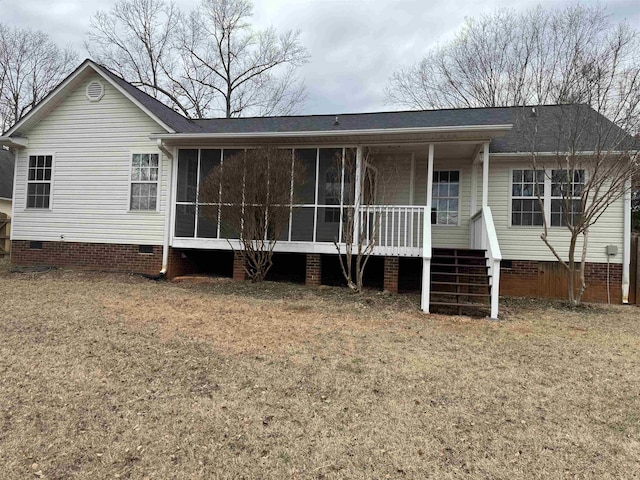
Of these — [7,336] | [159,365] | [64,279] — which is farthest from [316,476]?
[64,279]

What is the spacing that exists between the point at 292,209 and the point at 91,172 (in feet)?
18.8

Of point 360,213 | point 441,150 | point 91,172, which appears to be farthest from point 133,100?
point 441,150

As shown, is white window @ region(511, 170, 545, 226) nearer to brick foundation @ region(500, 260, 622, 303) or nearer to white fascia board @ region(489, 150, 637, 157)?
white fascia board @ region(489, 150, 637, 157)

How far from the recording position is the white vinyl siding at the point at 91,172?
1027 cm

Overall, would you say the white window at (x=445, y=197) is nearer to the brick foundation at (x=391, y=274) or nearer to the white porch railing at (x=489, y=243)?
the white porch railing at (x=489, y=243)

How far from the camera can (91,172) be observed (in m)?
10.5

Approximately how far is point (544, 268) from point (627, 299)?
1740 millimetres

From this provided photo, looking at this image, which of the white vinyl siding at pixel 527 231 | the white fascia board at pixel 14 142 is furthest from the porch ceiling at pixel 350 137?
the white fascia board at pixel 14 142

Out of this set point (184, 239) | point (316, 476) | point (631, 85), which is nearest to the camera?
point (316, 476)

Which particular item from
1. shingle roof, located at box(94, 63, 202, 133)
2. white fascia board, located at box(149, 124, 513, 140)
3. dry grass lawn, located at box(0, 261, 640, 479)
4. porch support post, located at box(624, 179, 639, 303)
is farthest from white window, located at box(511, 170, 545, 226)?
shingle roof, located at box(94, 63, 202, 133)

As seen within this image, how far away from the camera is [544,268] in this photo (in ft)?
30.1

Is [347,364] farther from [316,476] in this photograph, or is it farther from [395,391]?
[316,476]

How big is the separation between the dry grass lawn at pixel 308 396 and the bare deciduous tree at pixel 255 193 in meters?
2.67

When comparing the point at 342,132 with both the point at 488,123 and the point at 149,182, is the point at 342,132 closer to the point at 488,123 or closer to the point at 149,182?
the point at 488,123
